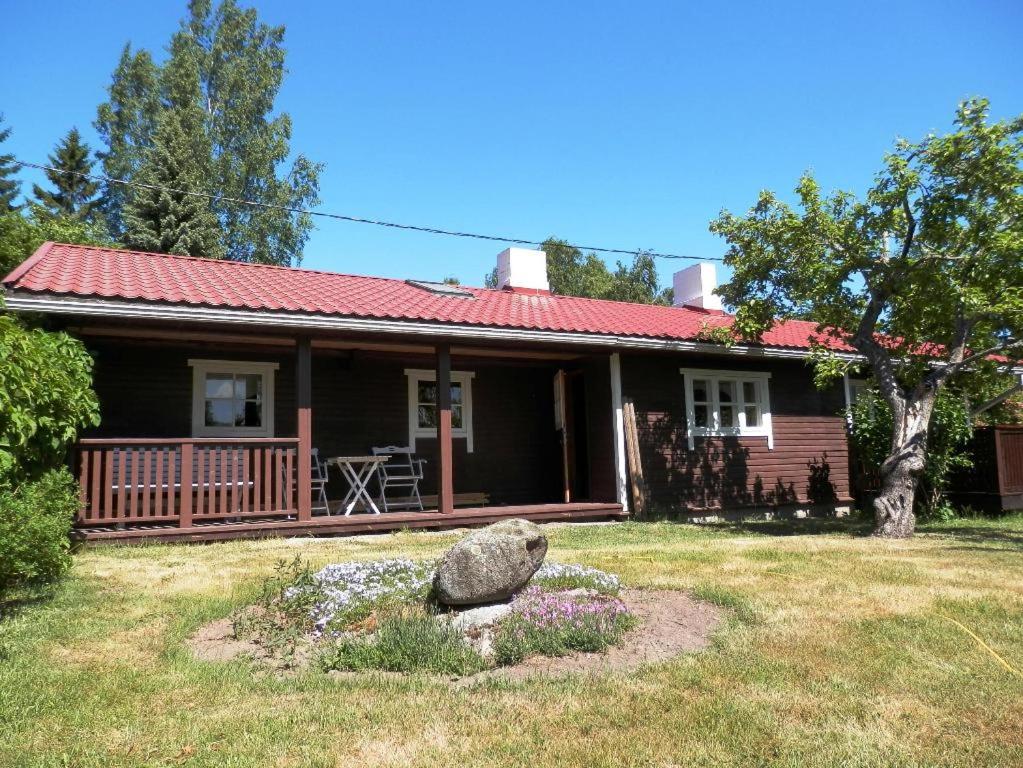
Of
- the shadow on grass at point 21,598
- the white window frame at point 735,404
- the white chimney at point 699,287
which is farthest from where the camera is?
the white chimney at point 699,287

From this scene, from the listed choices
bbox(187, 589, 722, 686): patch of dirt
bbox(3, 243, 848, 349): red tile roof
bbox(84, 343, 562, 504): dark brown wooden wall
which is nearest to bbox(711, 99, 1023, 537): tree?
bbox(3, 243, 848, 349): red tile roof

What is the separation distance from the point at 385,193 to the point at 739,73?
29.9 ft

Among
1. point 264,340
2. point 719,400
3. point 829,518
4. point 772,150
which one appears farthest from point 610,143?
point 264,340

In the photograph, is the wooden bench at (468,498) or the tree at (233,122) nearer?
the wooden bench at (468,498)

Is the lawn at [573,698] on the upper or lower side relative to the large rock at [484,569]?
lower

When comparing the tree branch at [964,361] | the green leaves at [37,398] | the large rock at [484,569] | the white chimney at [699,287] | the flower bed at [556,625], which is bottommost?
the flower bed at [556,625]

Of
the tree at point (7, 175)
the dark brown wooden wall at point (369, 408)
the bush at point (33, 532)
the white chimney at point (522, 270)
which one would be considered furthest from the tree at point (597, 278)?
the bush at point (33, 532)

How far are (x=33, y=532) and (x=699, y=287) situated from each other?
44.8 feet

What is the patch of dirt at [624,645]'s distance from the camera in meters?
3.70

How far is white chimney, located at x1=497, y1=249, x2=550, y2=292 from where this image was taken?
1425 cm

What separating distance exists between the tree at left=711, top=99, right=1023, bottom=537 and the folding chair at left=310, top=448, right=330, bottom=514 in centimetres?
662

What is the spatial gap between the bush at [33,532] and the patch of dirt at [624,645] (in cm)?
144

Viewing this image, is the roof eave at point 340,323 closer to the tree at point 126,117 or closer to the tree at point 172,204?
the tree at point 172,204

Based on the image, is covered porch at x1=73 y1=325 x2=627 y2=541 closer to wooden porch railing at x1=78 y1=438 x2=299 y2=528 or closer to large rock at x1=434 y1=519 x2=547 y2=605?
wooden porch railing at x1=78 y1=438 x2=299 y2=528
